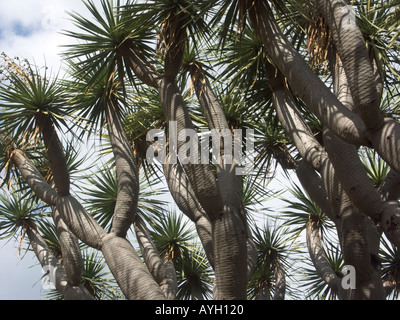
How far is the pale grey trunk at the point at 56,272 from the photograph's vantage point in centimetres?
628

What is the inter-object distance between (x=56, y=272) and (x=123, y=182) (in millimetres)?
1889

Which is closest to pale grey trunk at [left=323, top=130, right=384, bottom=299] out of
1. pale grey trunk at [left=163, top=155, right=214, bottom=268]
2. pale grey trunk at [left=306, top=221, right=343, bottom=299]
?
pale grey trunk at [left=163, top=155, right=214, bottom=268]

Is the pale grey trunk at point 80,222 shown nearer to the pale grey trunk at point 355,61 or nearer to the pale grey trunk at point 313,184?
the pale grey trunk at point 313,184

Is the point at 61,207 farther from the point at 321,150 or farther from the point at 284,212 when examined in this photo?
the point at 284,212

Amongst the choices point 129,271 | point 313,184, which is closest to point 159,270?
point 129,271

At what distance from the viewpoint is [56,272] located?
691 cm

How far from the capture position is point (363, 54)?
14.0 feet

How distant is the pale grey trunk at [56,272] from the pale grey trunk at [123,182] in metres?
1.21

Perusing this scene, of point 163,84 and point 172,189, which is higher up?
point 163,84

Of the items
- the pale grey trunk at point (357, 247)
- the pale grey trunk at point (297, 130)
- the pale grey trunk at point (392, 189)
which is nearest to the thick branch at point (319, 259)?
the pale grey trunk at point (392, 189)

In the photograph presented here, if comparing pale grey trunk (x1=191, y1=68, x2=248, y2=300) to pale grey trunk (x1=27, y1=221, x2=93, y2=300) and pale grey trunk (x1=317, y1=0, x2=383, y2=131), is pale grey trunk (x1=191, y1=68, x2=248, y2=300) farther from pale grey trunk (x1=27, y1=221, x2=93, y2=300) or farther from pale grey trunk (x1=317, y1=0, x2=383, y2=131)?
pale grey trunk (x1=27, y1=221, x2=93, y2=300)

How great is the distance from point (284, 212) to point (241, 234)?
439 cm
